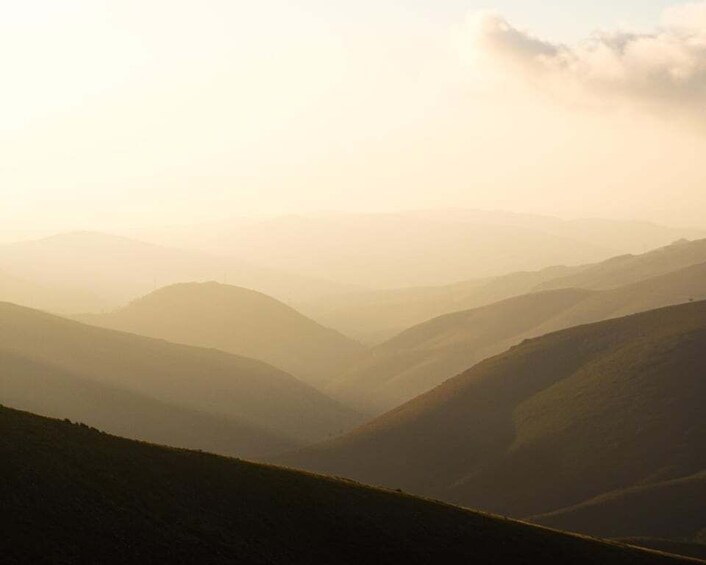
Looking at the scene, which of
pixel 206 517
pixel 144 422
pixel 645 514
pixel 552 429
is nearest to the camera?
pixel 206 517

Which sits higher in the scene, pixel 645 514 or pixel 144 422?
pixel 144 422

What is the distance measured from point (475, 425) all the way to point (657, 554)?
282 feet

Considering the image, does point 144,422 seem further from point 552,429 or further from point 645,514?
point 645,514

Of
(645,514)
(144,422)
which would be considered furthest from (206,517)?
(144,422)

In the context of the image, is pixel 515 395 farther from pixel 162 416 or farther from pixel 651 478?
pixel 162 416

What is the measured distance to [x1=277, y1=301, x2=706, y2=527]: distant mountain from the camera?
13350cm

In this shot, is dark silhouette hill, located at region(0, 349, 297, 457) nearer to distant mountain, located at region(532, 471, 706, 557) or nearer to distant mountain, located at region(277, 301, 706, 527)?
distant mountain, located at region(277, 301, 706, 527)

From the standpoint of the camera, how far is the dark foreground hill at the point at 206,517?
44.3m

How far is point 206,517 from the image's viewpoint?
169 ft

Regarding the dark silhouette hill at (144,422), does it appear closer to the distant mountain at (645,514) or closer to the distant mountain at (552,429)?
the distant mountain at (552,429)

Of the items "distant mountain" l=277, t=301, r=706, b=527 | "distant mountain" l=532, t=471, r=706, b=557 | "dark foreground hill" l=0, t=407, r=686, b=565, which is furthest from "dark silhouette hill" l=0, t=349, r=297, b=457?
"dark foreground hill" l=0, t=407, r=686, b=565

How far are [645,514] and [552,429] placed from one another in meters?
33.8

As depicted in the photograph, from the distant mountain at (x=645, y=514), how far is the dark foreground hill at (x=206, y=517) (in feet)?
149

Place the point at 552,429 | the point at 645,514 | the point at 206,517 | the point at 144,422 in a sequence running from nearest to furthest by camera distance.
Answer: the point at 206,517
the point at 645,514
the point at 552,429
the point at 144,422
